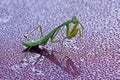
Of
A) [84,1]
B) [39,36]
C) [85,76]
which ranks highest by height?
[84,1]

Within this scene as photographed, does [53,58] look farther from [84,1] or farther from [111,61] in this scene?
[84,1]

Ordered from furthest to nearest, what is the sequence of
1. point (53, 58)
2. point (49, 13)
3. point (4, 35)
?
1. point (49, 13)
2. point (4, 35)
3. point (53, 58)

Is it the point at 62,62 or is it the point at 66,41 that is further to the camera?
the point at 66,41

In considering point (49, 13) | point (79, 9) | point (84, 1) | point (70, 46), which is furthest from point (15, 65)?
point (84, 1)

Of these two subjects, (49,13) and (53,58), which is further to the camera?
(49,13)
